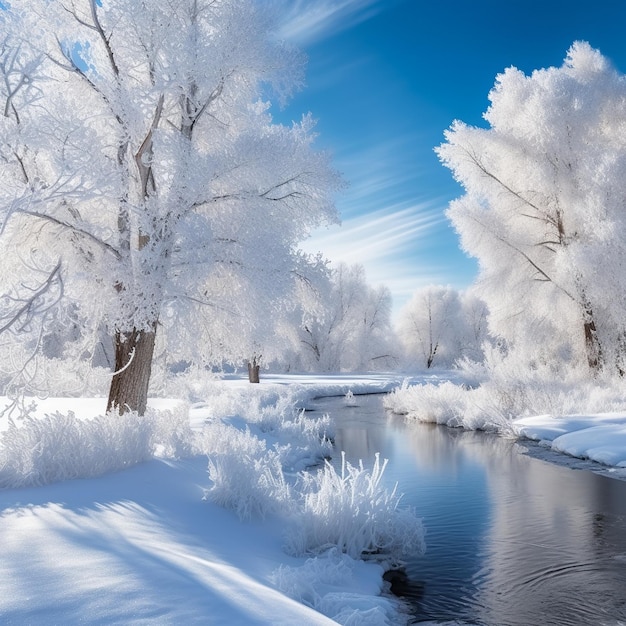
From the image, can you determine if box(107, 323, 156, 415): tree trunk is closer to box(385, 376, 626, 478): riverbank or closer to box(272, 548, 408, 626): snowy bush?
box(272, 548, 408, 626): snowy bush

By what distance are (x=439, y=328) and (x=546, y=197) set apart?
42.5 meters

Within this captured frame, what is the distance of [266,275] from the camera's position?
29.6 ft

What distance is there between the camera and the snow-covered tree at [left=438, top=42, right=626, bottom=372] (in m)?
16.6

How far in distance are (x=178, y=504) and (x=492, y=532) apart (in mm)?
3782

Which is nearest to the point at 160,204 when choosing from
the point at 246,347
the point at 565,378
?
the point at 246,347

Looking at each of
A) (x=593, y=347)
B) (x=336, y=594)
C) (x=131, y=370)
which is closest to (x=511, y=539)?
(x=336, y=594)

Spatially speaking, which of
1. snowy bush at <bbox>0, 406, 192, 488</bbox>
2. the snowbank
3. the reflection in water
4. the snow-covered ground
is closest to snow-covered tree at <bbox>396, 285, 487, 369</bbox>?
the snowbank

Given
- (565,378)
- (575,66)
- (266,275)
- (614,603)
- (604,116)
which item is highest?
(575,66)

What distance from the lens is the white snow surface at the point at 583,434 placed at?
10836 millimetres

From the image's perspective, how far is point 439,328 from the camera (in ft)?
196

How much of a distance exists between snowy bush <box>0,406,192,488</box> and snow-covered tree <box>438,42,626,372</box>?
13.0m

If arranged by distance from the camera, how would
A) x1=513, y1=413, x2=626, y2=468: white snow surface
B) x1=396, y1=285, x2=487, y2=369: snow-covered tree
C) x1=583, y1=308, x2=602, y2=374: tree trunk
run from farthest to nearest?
x1=396, y1=285, x2=487, y2=369: snow-covered tree
x1=583, y1=308, x2=602, y2=374: tree trunk
x1=513, y1=413, x2=626, y2=468: white snow surface

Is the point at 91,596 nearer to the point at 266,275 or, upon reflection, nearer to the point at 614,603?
the point at 614,603

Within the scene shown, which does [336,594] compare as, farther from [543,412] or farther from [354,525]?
[543,412]
